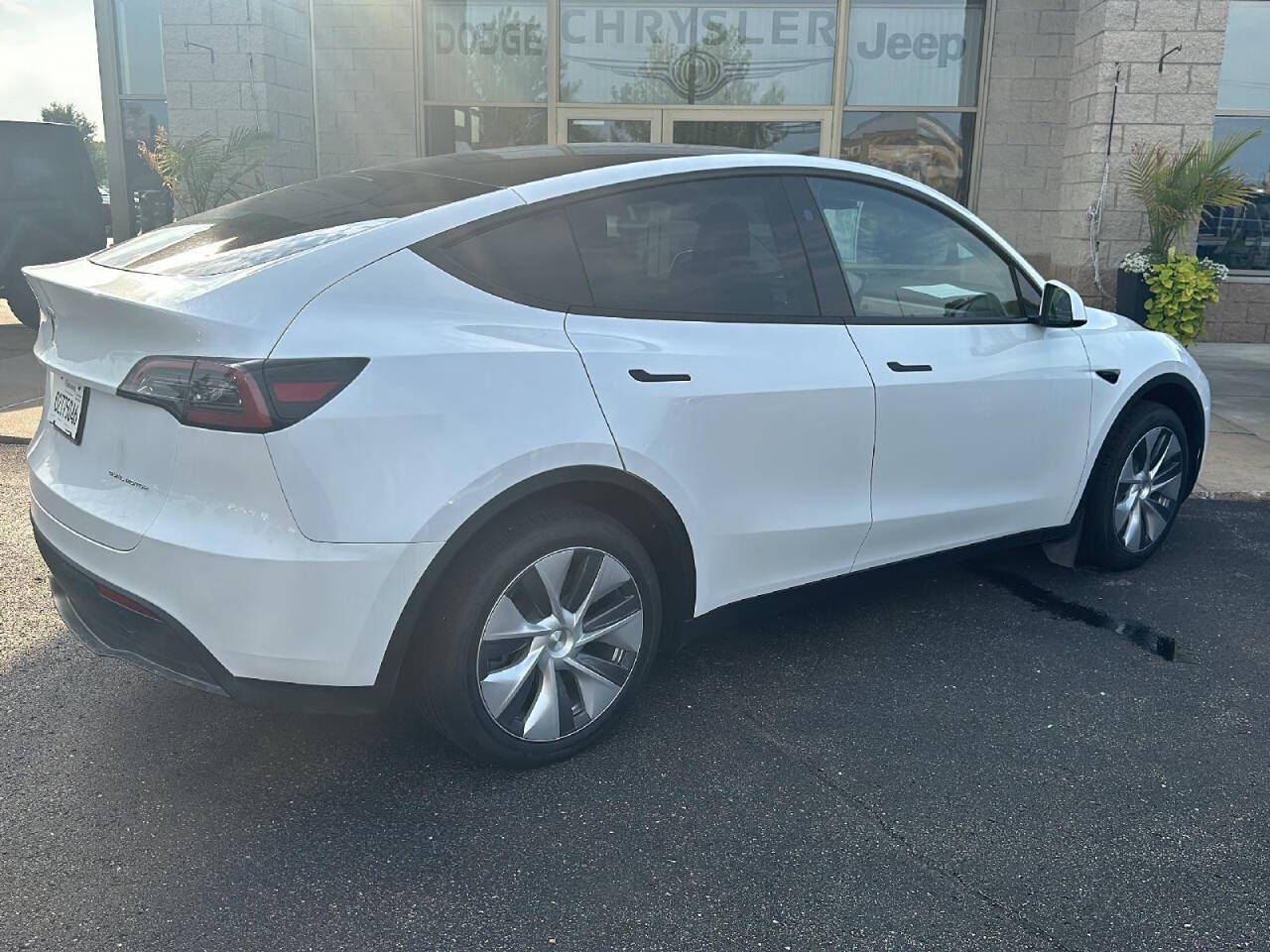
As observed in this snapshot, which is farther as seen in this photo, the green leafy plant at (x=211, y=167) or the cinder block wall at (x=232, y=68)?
the cinder block wall at (x=232, y=68)

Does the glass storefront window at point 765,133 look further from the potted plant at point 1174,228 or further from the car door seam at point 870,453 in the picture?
the car door seam at point 870,453

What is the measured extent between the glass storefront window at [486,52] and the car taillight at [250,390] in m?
10.1

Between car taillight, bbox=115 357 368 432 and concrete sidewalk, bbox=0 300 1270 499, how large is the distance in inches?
185

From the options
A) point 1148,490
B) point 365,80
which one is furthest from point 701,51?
point 1148,490

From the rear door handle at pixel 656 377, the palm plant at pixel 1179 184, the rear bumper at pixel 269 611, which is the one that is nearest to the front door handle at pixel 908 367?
the rear door handle at pixel 656 377

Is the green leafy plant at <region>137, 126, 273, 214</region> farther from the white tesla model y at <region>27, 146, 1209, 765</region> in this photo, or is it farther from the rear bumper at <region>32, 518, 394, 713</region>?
the rear bumper at <region>32, 518, 394, 713</region>

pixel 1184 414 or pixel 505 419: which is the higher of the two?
pixel 505 419

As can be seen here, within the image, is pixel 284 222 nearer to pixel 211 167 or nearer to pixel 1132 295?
pixel 211 167

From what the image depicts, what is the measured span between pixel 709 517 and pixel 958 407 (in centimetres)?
113

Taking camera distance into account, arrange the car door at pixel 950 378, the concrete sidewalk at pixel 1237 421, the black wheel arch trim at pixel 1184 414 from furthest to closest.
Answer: the concrete sidewalk at pixel 1237 421 < the black wheel arch trim at pixel 1184 414 < the car door at pixel 950 378

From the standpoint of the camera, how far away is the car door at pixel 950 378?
11.8 feet

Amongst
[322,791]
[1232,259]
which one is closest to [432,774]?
[322,791]

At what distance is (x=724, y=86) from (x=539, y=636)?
32.7ft

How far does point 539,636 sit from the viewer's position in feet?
9.53
